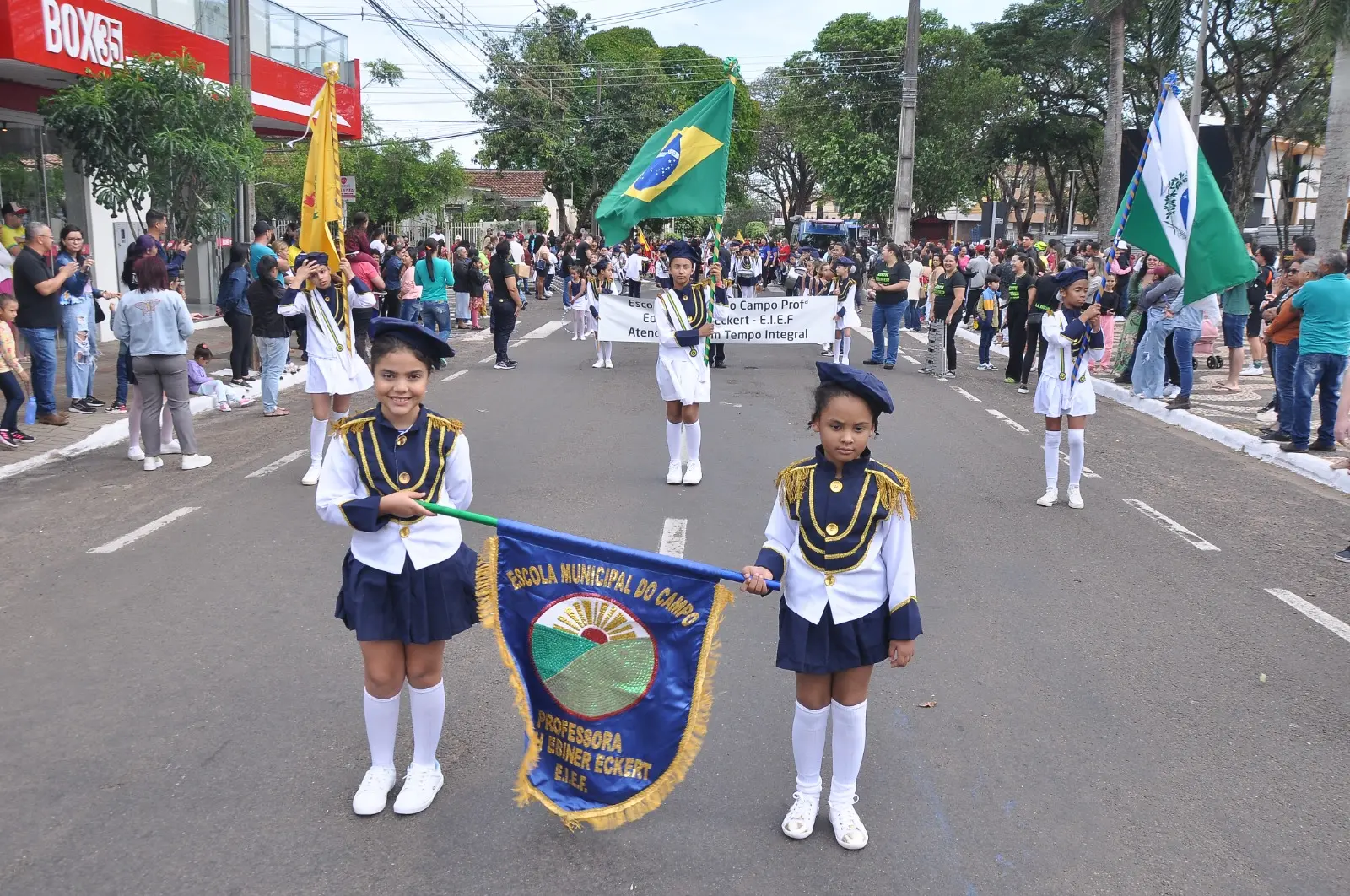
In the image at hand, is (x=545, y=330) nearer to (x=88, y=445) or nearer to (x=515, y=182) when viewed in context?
(x=88, y=445)

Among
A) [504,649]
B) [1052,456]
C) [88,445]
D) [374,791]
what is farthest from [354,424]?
[88,445]

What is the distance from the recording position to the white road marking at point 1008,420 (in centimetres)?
1220

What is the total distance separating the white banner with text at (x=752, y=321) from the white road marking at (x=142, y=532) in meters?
6.36

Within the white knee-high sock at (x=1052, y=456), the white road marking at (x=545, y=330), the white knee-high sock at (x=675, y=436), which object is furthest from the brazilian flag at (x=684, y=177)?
the white road marking at (x=545, y=330)

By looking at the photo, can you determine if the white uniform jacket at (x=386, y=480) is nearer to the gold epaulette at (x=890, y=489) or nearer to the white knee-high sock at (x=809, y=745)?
the white knee-high sock at (x=809, y=745)

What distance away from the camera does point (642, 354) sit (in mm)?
18641

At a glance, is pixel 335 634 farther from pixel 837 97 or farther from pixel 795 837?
pixel 837 97

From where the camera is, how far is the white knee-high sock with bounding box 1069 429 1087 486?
852 cm

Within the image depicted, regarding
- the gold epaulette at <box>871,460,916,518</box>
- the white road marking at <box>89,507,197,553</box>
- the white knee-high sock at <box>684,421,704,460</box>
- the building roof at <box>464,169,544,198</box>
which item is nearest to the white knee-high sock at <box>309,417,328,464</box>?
the white road marking at <box>89,507,197,553</box>

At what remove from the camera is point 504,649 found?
11.9 feet

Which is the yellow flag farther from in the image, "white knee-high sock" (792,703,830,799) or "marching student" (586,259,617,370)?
"marching student" (586,259,617,370)

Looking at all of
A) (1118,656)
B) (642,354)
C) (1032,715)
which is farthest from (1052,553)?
(642,354)

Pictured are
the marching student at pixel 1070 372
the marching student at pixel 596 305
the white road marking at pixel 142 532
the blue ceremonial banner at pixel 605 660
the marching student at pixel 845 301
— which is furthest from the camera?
the marching student at pixel 596 305

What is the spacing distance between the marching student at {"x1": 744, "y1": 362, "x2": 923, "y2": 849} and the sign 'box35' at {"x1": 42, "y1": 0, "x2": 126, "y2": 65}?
14299 millimetres
